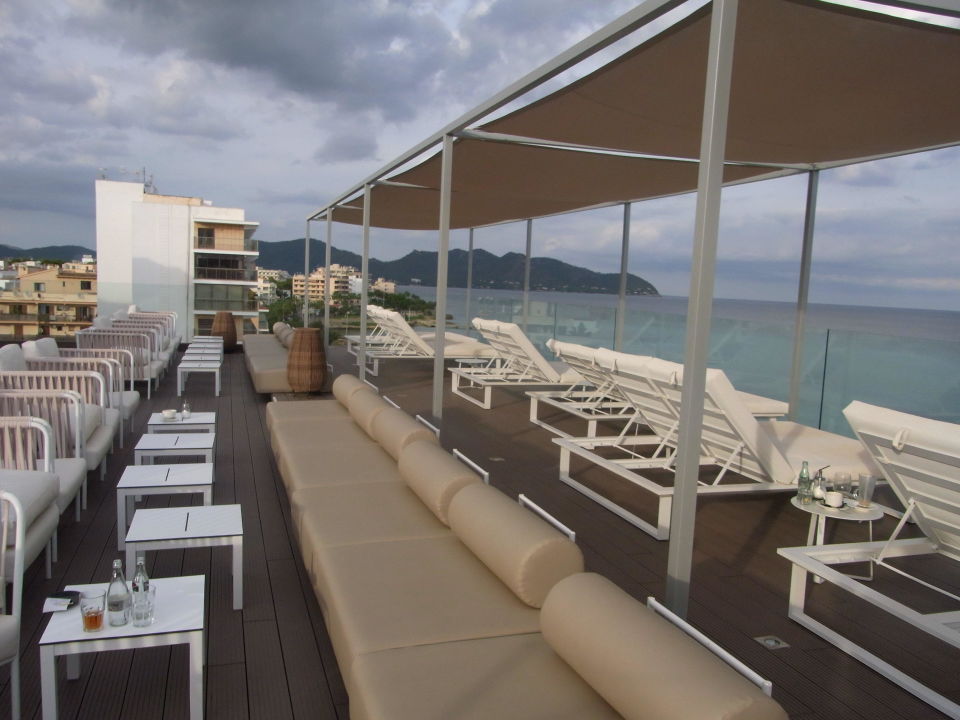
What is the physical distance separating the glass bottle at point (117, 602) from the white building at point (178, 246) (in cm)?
1678

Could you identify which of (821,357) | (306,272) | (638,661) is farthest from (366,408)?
(306,272)

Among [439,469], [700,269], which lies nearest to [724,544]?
[439,469]

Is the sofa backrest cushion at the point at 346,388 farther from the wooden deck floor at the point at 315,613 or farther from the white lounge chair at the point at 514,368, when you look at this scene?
the white lounge chair at the point at 514,368

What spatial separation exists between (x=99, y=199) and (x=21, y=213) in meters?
7.88

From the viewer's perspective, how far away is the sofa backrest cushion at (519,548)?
2.15 m

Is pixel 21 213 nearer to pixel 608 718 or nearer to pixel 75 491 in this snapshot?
pixel 75 491

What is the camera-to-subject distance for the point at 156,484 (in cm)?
335

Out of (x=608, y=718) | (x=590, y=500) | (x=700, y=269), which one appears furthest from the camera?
(x=590, y=500)

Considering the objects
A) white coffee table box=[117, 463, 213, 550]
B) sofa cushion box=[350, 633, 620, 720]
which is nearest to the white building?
white coffee table box=[117, 463, 213, 550]

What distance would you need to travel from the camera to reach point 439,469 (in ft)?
9.77

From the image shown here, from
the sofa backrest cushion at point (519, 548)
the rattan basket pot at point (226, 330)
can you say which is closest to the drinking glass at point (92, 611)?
the sofa backrest cushion at point (519, 548)

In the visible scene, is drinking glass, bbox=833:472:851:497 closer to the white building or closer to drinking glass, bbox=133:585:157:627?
drinking glass, bbox=133:585:157:627

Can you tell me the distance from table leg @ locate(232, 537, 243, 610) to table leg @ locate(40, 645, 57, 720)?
0.85 meters

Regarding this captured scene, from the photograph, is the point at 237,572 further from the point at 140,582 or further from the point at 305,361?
the point at 305,361
